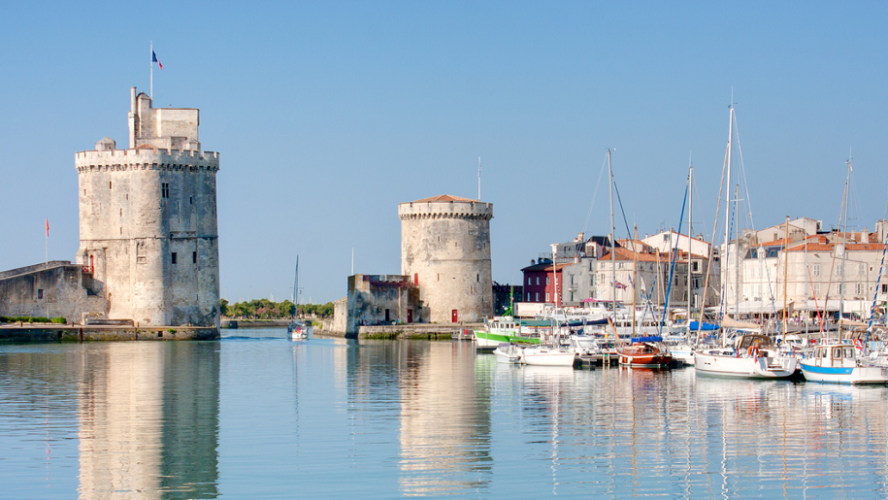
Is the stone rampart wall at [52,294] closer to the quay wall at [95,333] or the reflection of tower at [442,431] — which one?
the quay wall at [95,333]

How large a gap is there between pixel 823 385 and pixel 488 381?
8.52 m

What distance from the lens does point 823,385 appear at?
29453 millimetres

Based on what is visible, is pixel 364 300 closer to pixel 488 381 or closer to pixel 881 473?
pixel 488 381

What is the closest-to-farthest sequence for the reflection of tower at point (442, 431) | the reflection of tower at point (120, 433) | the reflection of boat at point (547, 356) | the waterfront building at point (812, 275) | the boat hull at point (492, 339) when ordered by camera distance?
the reflection of tower at point (120, 433) < the reflection of tower at point (442, 431) < the reflection of boat at point (547, 356) < the boat hull at point (492, 339) < the waterfront building at point (812, 275)

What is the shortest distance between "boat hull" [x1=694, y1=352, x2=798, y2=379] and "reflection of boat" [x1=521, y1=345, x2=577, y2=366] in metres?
5.05

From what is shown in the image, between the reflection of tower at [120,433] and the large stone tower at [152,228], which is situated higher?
the large stone tower at [152,228]

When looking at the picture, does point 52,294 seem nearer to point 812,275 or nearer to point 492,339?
point 492,339

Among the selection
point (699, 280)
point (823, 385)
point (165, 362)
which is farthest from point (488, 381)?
point (699, 280)

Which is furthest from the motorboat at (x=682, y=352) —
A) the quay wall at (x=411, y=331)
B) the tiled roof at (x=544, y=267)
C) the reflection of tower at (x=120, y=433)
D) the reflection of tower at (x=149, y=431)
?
the tiled roof at (x=544, y=267)

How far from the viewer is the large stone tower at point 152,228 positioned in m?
57.2

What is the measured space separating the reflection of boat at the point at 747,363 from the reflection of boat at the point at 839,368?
0.49 metres

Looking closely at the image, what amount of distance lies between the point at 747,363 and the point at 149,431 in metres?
17.1

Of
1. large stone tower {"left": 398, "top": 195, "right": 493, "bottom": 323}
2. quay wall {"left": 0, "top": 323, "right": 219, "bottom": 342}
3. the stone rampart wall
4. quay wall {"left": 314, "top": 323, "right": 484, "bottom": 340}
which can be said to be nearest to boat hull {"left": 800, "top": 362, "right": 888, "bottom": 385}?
quay wall {"left": 314, "top": 323, "right": 484, "bottom": 340}

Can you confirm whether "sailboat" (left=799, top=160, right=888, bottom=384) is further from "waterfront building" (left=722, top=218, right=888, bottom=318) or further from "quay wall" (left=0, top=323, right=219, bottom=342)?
"quay wall" (left=0, top=323, right=219, bottom=342)
